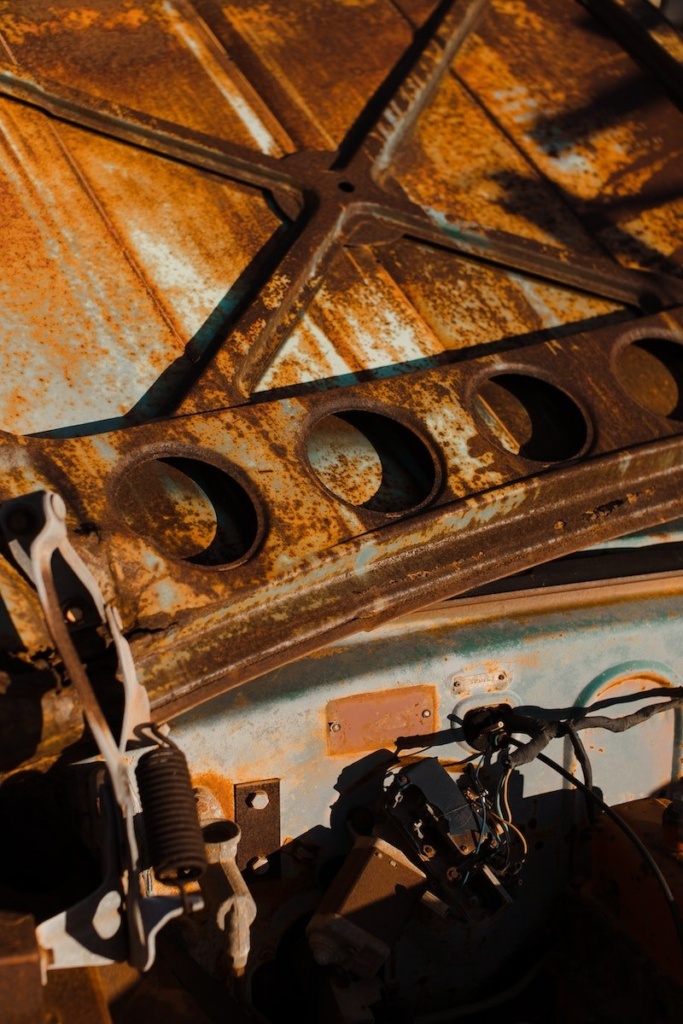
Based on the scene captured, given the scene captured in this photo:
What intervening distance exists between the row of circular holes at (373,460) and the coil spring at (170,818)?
1.25ft

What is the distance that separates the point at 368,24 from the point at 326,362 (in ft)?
3.59

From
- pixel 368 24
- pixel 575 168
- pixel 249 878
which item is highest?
pixel 368 24

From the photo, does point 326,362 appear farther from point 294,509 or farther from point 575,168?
point 575,168

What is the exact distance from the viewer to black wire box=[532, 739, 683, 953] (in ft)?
6.10

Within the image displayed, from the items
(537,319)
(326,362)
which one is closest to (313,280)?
(326,362)

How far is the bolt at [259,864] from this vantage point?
182 cm

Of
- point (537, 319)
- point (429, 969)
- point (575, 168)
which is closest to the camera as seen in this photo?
point (429, 969)

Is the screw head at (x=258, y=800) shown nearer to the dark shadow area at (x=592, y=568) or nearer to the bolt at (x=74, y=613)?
the dark shadow area at (x=592, y=568)

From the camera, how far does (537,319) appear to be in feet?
6.93

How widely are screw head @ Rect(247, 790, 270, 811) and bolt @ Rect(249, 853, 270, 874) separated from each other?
9 cm

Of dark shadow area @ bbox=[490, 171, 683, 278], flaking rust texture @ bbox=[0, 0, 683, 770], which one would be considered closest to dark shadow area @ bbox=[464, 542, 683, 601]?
flaking rust texture @ bbox=[0, 0, 683, 770]

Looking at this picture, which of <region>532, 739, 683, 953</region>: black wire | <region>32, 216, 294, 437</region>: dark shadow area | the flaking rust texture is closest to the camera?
the flaking rust texture

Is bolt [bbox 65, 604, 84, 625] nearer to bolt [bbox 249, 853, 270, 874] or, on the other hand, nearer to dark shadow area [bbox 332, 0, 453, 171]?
bolt [bbox 249, 853, 270, 874]

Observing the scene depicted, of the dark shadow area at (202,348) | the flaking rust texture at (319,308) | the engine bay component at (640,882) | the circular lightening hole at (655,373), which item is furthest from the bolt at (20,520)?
the engine bay component at (640,882)
